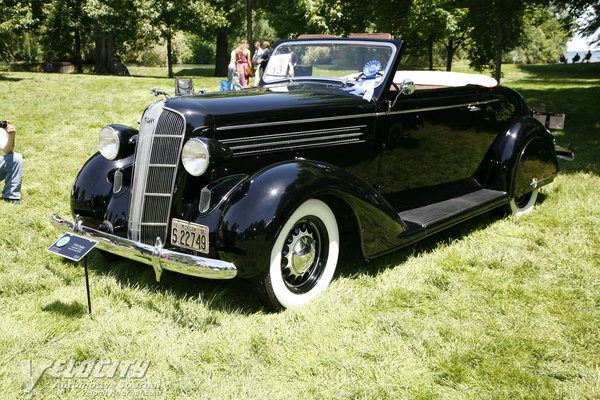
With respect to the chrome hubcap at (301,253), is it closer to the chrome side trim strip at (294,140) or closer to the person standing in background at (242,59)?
the chrome side trim strip at (294,140)

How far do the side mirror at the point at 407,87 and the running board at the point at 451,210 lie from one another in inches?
40.2

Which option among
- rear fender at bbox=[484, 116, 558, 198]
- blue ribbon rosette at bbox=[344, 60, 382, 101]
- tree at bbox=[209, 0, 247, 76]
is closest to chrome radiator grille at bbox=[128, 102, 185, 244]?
blue ribbon rosette at bbox=[344, 60, 382, 101]

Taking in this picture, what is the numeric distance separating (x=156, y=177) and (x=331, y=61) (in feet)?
7.21

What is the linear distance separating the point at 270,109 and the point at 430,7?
14.9m

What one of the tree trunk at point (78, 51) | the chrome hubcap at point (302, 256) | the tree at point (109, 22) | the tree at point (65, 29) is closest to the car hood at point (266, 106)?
the chrome hubcap at point (302, 256)

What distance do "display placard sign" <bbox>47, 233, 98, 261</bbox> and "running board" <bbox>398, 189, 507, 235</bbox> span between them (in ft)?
7.45

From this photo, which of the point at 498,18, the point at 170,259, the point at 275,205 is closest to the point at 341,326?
the point at 275,205

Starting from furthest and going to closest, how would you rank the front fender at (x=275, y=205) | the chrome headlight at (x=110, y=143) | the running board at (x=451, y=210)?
the running board at (x=451, y=210) < the chrome headlight at (x=110, y=143) < the front fender at (x=275, y=205)

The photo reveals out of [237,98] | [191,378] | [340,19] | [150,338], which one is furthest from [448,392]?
[340,19]

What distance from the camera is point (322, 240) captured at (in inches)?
136

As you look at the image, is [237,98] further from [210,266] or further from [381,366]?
[381,366]

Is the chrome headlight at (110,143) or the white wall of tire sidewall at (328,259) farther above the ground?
the chrome headlight at (110,143)

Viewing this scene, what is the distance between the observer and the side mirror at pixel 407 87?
3879 mm

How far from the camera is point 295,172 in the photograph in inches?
122
